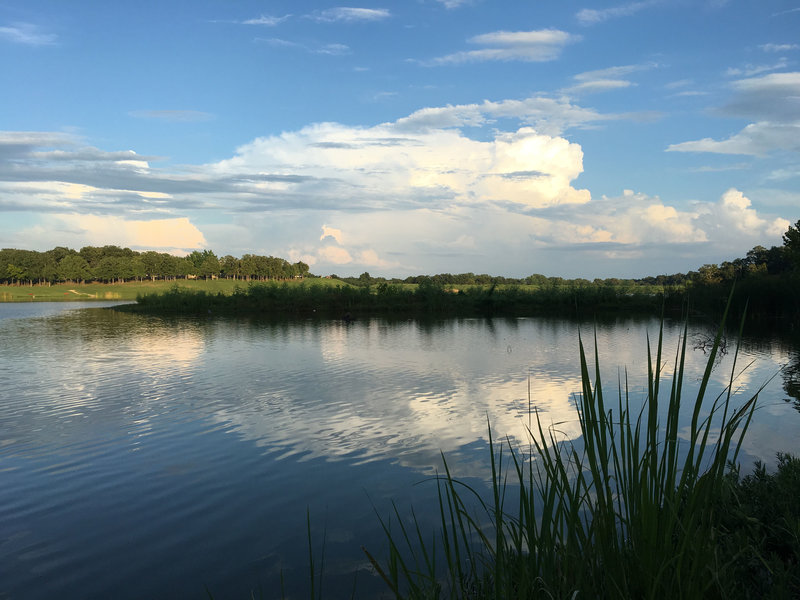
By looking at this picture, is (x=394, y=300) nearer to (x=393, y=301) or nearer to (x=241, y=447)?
(x=393, y=301)

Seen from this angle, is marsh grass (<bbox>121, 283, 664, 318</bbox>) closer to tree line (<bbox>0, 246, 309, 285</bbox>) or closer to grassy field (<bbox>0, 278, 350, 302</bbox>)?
grassy field (<bbox>0, 278, 350, 302</bbox>)

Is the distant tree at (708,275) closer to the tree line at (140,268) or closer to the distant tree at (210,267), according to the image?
the tree line at (140,268)

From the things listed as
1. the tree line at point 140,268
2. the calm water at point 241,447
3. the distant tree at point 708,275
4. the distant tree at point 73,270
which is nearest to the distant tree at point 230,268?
the tree line at point 140,268

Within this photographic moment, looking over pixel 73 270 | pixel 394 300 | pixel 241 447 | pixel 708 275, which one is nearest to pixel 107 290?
pixel 73 270

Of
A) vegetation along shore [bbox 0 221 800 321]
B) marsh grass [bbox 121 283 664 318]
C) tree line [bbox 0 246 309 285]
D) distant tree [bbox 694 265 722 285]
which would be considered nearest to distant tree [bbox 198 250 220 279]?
tree line [bbox 0 246 309 285]

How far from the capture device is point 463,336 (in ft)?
79.7

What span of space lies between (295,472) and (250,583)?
254cm

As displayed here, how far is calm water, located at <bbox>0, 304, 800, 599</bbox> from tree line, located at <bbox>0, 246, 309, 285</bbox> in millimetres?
95241

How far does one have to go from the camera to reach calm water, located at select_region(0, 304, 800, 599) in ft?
15.7

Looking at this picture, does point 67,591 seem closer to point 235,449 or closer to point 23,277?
point 235,449

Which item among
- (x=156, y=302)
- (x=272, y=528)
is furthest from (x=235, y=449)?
(x=156, y=302)

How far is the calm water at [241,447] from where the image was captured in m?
4.78

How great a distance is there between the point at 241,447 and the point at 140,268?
123617 mm

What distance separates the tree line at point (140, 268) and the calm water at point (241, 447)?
3750 inches
